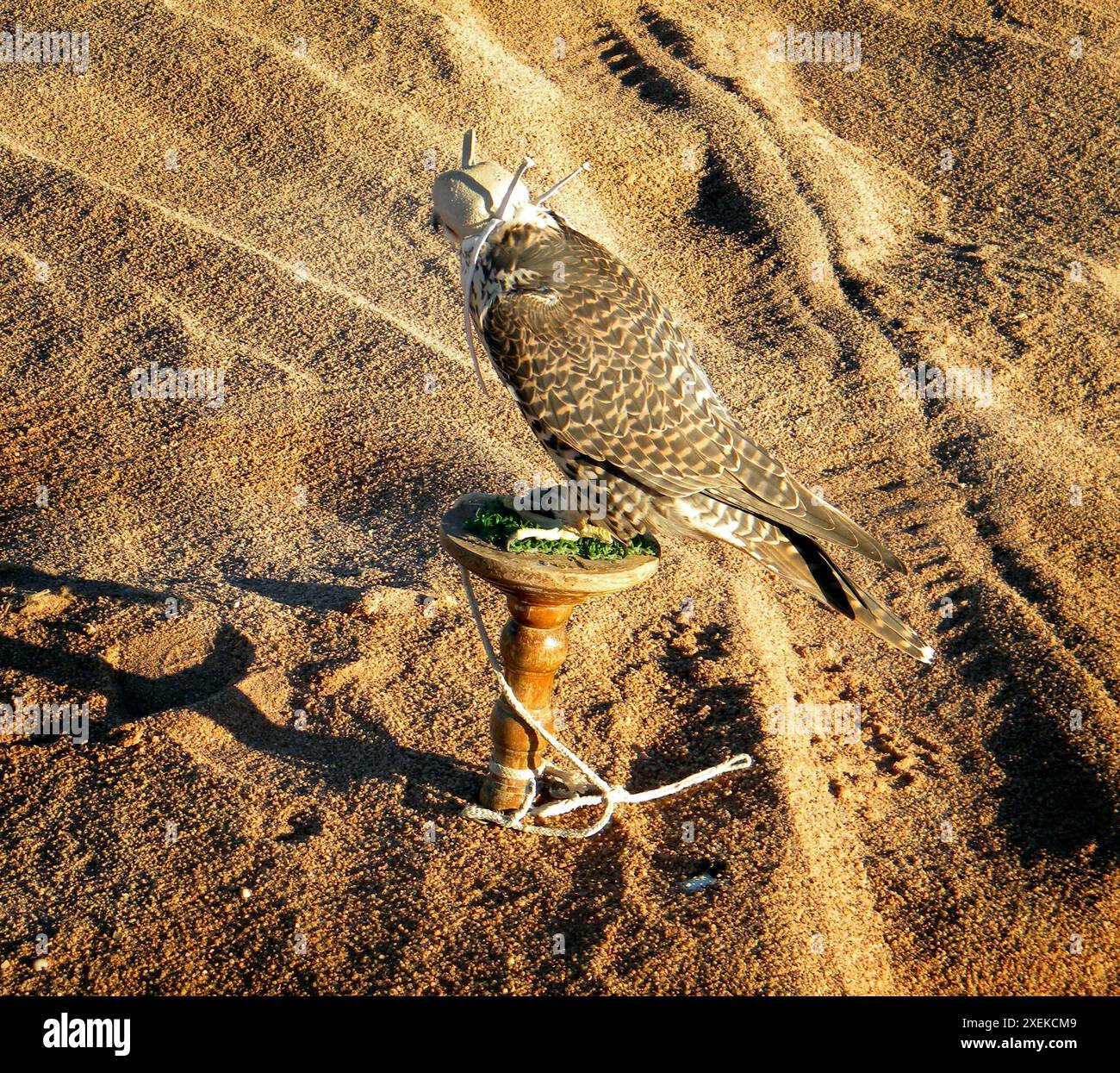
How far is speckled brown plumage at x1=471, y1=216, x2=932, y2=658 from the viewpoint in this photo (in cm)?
346

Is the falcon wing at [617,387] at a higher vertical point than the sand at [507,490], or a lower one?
higher

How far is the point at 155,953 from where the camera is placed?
3145 mm

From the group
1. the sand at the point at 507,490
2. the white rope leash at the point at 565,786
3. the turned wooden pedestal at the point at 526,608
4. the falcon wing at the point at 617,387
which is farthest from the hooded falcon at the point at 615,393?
the sand at the point at 507,490

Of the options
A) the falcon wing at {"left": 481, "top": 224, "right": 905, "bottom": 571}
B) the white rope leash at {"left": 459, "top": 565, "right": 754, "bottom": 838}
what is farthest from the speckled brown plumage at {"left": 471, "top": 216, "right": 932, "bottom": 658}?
the white rope leash at {"left": 459, "top": 565, "right": 754, "bottom": 838}

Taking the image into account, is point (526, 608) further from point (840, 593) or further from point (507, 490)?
point (507, 490)

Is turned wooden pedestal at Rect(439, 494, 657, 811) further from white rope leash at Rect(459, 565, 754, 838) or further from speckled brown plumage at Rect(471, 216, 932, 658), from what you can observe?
speckled brown plumage at Rect(471, 216, 932, 658)

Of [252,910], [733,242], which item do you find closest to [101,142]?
[733,242]

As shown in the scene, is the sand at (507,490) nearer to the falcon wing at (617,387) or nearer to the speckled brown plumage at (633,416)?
the speckled brown plumage at (633,416)

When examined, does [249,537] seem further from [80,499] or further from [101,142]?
[101,142]

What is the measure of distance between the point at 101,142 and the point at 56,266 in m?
1.46

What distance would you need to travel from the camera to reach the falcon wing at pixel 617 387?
3443 millimetres

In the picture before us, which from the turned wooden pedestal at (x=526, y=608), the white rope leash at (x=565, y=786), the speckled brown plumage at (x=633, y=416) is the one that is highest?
the speckled brown plumage at (x=633, y=416)

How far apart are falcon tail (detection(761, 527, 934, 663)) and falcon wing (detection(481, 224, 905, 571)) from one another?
0.44ft

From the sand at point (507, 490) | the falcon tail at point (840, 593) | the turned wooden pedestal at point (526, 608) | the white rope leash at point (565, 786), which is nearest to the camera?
the turned wooden pedestal at point (526, 608)
